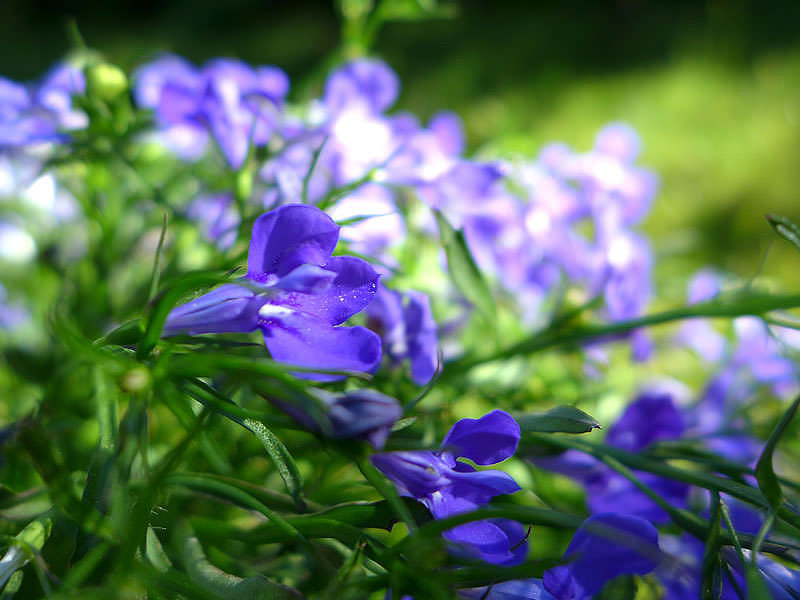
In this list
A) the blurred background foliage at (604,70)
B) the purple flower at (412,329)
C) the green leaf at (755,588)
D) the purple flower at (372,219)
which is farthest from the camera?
the blurred background foliage at (604,70)

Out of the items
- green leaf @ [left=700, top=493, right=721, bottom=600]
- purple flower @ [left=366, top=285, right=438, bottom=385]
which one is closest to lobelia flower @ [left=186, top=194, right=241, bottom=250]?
purple flower @ [left=366, top=285, right=438, bottom=385]

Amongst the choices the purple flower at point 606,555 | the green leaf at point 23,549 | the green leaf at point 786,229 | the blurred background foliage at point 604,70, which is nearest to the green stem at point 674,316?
the green leaf at point 786,229

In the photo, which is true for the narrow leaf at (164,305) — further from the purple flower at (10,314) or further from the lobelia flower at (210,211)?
the purple flower at (10,314)

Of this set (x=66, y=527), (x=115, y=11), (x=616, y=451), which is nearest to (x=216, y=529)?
(x=66, y=527)

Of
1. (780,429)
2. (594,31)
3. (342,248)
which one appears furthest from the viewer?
(594,31)

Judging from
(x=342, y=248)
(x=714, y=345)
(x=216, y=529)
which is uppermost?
(x=342, y=248)

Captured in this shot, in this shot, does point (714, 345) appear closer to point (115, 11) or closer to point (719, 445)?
point (719, 445)

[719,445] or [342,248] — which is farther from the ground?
[342,248]
